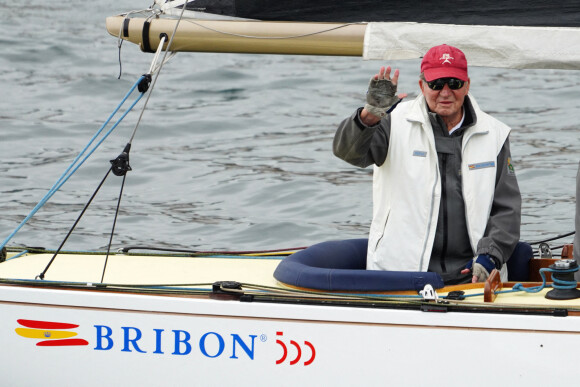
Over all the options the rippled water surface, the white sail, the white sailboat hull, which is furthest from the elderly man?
the rippled water surface

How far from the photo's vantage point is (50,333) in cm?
489

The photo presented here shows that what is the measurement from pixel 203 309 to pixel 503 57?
1.53 m

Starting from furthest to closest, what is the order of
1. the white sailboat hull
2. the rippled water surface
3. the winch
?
1. the rippled water surface
2. the winch
3. the white sailboat hull

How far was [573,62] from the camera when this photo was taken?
4.69 m

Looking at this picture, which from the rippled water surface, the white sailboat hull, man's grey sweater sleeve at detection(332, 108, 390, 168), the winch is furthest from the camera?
the rippled water surface

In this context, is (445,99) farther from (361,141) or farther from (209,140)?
(209,140)

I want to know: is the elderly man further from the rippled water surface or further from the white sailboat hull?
the rippled water surface

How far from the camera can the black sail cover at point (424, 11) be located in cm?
485

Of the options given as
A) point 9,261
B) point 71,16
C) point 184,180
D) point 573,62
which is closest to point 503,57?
point 573,62

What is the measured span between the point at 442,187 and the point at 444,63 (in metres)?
0.52

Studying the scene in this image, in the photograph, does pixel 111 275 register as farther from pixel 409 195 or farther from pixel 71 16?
pixel 71 16

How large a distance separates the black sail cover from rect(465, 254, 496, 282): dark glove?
3.12 feet

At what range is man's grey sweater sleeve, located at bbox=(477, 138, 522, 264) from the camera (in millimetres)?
4867

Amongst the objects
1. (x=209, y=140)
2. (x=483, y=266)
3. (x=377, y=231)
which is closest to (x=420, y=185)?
(x=377, y=231)
